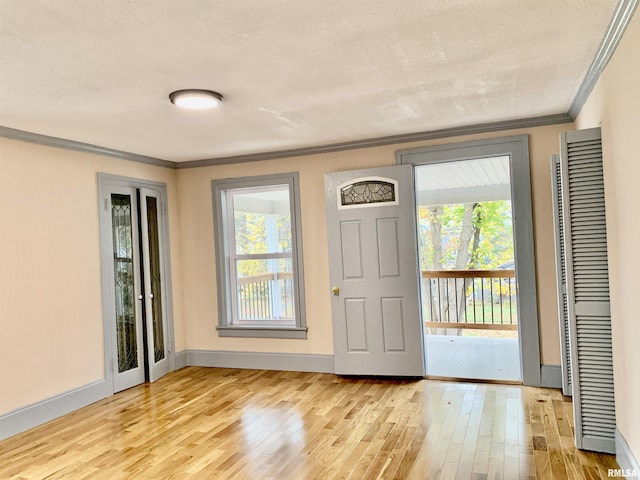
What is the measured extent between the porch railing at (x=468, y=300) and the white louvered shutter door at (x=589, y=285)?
3.63m

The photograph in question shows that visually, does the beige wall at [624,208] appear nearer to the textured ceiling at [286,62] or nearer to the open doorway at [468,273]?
the textured ceiling at [286,62]

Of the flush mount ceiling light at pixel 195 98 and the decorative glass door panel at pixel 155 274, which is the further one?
the decorative glass door panel at pixel 155 274

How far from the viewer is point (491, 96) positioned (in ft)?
Result: 11.5

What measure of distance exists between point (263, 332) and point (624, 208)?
383cm

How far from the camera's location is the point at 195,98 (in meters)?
3.05

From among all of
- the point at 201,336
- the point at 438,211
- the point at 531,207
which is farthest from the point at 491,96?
the point at 438,211

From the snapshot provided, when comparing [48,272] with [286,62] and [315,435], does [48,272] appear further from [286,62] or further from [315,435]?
[286,62]

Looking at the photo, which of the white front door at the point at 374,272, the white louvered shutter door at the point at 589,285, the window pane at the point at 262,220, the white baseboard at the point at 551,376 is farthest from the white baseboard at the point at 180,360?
the white louvered shutter door at the point at 589,285

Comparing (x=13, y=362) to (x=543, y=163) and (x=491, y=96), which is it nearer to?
(x=491, y=96)

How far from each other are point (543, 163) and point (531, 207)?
41cm

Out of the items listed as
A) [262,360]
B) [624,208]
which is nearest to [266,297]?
[262,360]

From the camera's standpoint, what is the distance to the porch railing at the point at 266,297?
17.8 feet

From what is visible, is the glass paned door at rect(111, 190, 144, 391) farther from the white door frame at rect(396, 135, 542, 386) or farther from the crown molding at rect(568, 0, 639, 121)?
the crown molding at rect(568, 0, 639, 121)

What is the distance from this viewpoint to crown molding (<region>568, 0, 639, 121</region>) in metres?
2.10
